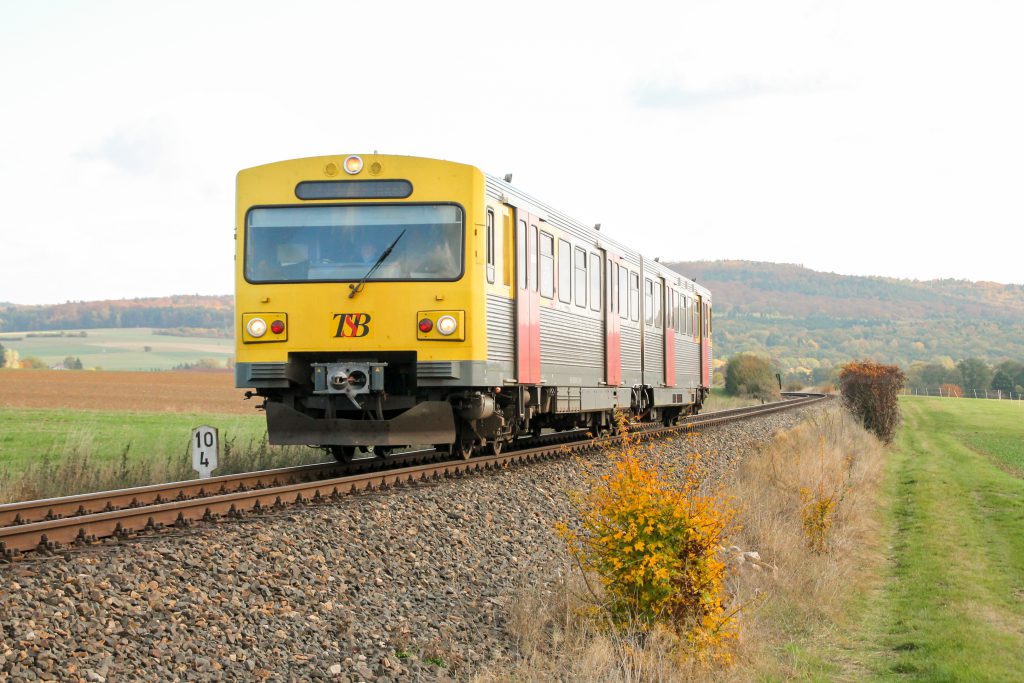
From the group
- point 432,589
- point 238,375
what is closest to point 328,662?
point 432,589

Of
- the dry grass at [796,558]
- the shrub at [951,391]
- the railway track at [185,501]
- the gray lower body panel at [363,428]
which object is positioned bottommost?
the shrub at [951,391]

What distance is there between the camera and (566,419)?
671 inches

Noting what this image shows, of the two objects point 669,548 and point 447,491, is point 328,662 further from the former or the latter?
point 447,491

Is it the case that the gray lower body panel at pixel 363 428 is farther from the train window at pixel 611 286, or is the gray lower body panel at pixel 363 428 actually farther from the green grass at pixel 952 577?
the train window at pixel 611 286

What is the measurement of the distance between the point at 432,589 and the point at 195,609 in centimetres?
217

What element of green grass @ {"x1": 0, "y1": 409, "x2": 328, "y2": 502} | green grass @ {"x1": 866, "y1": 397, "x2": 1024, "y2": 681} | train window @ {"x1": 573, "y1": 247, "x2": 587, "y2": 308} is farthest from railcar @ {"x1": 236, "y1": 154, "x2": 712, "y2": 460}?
green grass @ {"x1": 866, "y1": 397, "x2": 1024, "y2": 681}

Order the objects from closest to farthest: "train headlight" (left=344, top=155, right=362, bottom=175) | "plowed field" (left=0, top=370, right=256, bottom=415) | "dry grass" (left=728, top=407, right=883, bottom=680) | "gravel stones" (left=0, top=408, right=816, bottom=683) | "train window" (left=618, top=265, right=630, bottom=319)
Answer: "gravel stones" (left=0, top=408, right=816, bottom=683) → "dry grass" (left=728, top=407, right=883, bottom=680) → "train headlight" (left=344, top=155, right=362, bottom=175) → "train window" (left=618, top=265, right=630, bottom=319) → "plowed field" (left=0, top=370, right=256, bottom=415)

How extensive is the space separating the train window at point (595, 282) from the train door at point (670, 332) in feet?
17.3

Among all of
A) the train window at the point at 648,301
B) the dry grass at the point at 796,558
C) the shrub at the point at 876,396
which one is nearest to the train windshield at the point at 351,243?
the dry grass at the point at 796,558

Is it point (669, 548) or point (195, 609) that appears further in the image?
point (669, 548)

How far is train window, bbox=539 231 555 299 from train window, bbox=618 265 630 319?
12.3 feet

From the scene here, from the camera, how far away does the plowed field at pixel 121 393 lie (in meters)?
41.4

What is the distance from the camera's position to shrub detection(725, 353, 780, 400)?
64.4m

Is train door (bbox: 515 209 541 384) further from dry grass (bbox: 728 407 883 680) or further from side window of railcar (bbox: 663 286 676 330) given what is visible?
side window of railcar (bbox: 663 286 676 330)
